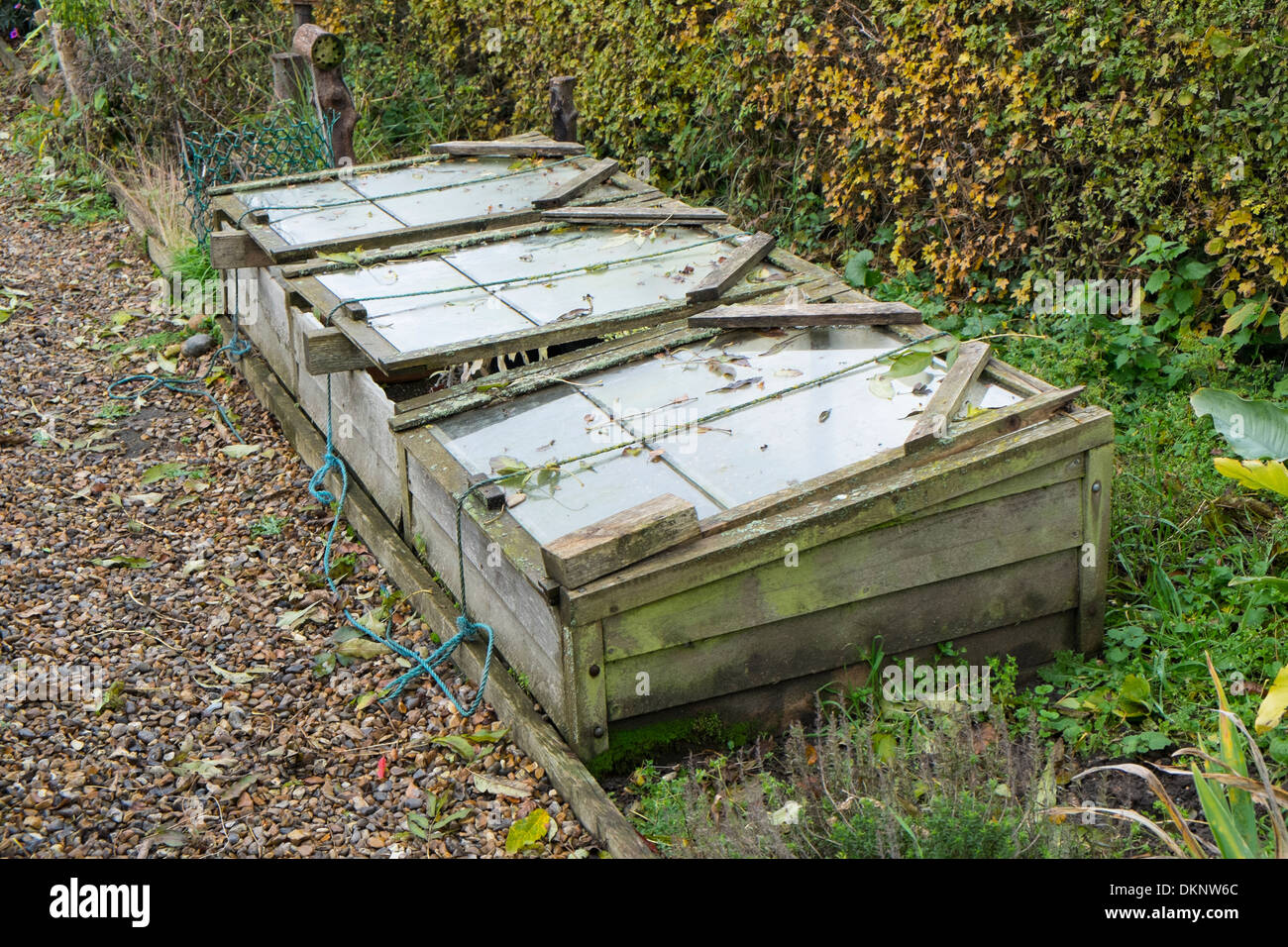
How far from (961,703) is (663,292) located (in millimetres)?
2393

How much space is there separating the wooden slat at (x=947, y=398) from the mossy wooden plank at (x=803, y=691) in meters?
0.67

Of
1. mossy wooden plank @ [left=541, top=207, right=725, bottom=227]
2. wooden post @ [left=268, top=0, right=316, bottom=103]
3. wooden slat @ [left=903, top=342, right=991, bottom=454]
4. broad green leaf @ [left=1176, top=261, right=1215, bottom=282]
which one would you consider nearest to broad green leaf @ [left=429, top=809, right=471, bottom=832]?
wooden slat @ [left=903, top=342, right=991, bottom=454]

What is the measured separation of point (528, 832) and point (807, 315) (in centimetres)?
218

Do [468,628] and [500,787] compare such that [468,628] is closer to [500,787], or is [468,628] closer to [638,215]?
[500,787]

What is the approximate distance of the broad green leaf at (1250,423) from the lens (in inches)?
142

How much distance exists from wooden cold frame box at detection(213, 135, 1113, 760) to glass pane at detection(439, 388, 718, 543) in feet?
0.04

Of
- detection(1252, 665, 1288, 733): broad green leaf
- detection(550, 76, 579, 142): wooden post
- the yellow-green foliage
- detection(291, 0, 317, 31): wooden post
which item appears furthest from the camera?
detection(291, 0, 317, 31): wooden post

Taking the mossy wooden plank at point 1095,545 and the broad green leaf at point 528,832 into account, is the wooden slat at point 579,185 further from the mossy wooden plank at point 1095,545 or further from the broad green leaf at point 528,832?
the broad green leaf at point 528,832

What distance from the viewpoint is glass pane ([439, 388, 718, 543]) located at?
145 inches

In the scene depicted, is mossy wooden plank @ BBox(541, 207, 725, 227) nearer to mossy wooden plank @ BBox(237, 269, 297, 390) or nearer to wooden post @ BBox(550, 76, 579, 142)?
mossy wooden plank @ BBox(237, 269, 297, 390)

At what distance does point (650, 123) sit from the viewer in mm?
7977

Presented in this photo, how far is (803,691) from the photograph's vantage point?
12.2ft

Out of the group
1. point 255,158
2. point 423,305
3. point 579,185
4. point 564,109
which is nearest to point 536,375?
point 423,305

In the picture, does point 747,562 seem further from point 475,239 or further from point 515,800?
point 475,239
